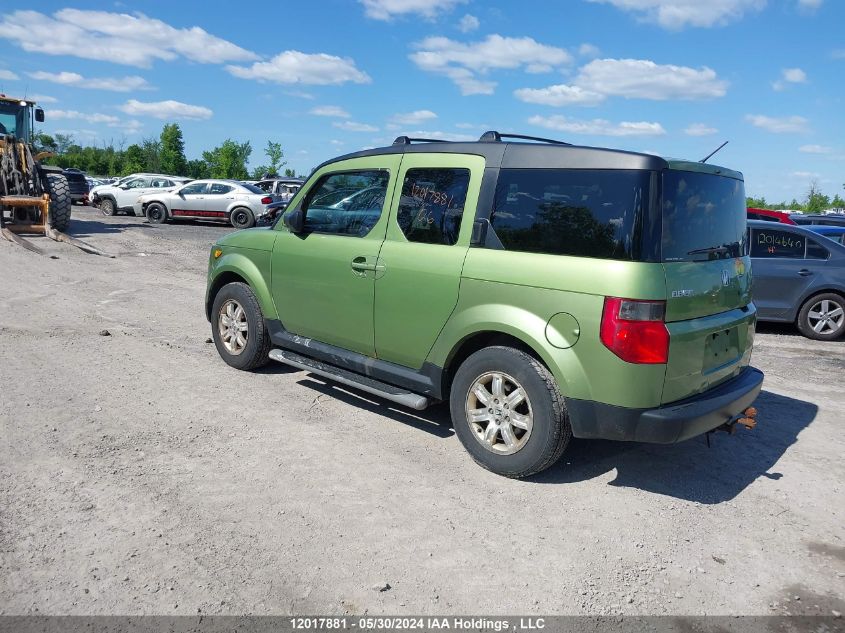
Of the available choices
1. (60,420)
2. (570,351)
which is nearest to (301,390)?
(60,420)

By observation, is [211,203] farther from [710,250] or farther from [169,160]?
[169,160]

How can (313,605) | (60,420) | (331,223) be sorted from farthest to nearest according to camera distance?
1. (331,223)
2. (60,420)
3. (313,605)

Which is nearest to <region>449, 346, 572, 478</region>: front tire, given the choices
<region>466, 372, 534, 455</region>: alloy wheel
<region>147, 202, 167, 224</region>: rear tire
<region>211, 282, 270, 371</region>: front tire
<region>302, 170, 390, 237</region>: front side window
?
<region>466, 372, 534, 455</region>: alloy wheel

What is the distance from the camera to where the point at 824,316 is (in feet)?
30.6

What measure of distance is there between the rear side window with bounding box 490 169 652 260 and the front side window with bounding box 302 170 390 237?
112 cm

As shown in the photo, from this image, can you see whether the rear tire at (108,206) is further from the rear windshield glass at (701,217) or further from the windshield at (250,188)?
the rear windshield glass at (701,217)

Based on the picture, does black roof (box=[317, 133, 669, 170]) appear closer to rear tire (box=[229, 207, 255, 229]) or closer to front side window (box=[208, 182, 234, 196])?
rear tire (box=[229, 207, 255, 229])

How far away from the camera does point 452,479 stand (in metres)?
4.23

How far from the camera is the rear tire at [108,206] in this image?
84.3 ft

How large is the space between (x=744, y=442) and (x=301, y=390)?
11.8ft

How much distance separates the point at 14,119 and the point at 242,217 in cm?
716

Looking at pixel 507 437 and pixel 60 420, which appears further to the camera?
pixel 60 420

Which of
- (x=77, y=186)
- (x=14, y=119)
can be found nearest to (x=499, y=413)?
(x=14, y=119)

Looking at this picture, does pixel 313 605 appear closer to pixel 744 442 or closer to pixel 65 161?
pixel 744 442
